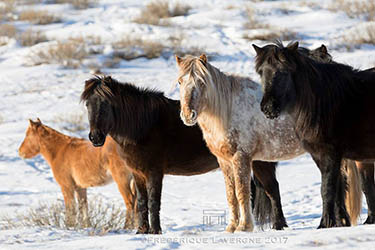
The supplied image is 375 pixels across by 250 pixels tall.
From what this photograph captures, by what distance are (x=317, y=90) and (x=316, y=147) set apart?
1.88 feet

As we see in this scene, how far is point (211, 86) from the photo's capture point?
6.67 meters

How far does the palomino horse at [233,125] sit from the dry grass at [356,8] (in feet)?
48.2

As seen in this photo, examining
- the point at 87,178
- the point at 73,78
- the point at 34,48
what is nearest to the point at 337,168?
the point at 87,178

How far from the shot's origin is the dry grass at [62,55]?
18656mm

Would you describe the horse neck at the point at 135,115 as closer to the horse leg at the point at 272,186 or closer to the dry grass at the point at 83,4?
the horse leg at the point at 272,186

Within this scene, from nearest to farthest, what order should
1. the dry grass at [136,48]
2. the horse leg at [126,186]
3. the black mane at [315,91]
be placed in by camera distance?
the black mane at [315,91], the horse leg at [126,186], the dry grass at [136,48]

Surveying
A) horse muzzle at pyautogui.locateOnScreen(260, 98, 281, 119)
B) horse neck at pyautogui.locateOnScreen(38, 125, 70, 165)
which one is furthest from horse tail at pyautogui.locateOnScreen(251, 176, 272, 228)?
horse neck at pyautogui.locateOnScreen(38, 125, 70, 165)


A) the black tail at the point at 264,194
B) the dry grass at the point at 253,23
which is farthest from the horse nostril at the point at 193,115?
the dry grass at the point at 253,23

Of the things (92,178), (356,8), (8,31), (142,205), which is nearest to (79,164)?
(92,178)

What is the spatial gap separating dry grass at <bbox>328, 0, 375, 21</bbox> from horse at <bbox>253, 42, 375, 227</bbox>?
15165 mm

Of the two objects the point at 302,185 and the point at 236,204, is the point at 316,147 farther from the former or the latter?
the point at 302,185

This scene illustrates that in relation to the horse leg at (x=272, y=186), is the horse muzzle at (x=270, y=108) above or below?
above

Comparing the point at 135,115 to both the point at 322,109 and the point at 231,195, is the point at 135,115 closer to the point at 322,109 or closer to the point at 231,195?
the point at 231,195

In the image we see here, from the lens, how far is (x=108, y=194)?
11.9 meters
